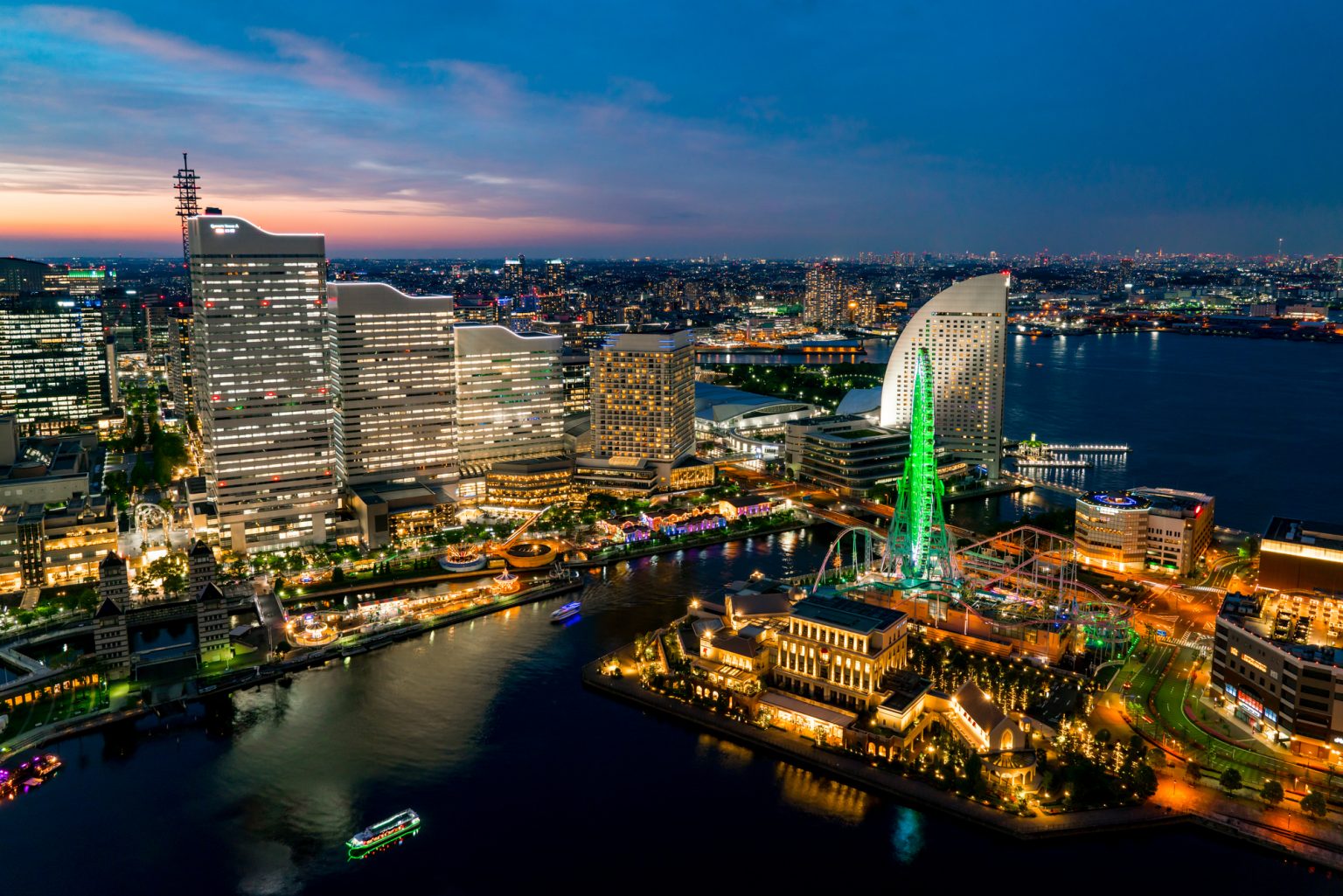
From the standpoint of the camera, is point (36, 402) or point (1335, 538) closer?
point (1335, 538)

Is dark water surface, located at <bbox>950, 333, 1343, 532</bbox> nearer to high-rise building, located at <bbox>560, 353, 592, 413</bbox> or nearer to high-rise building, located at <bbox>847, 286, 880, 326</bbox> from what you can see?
high-rise building, located at <bbox>847, 286, 880, 326</bbox>

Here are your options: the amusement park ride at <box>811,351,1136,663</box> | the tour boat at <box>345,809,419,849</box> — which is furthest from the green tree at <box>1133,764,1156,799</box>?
the tour boat at <box>345,809,419,849</box>

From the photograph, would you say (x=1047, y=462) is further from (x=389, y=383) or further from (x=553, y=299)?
(x=553, y=299)

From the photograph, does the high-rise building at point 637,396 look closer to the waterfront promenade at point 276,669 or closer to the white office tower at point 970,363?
the waterfront promenade at point 276,669

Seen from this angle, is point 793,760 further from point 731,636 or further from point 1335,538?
point 1335,538

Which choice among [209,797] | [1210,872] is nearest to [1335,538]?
[1210,872]
